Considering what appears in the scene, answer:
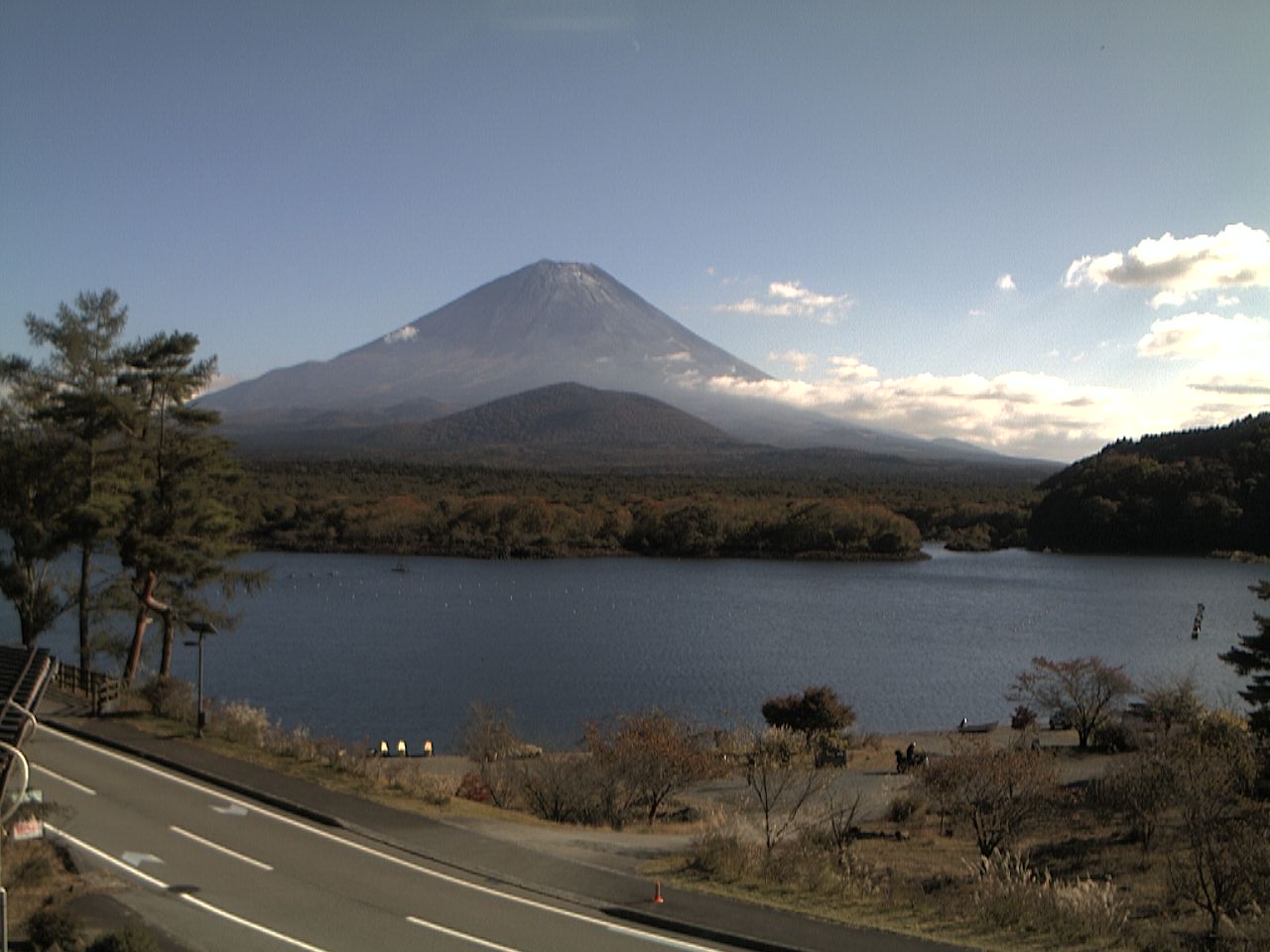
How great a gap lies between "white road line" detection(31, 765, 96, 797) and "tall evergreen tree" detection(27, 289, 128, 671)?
5.71 metres

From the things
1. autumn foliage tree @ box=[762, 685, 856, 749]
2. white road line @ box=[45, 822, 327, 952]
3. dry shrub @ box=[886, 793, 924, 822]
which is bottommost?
autumn foliage tree @ box=[762, 685, 856, 749]

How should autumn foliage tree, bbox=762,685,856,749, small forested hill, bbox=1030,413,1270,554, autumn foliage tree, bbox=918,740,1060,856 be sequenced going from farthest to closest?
small forested hill, bbox=1030,413,1270,554, autumn foliage tree, bbox=762,685,856,749, autumn foliage tree, bbox=918,740,1060,856

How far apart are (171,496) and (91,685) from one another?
149 inches

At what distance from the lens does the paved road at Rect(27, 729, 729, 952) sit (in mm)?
7375

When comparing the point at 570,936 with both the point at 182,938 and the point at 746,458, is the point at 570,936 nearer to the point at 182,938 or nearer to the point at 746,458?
the point at 182,938

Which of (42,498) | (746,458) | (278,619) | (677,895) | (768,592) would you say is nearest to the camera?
(677,895)

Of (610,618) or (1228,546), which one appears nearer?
(610,618)

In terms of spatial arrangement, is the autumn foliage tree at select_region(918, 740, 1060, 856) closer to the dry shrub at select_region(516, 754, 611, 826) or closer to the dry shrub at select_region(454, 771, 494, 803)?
the dry shrub at select_region(516, 754, 611, 826)

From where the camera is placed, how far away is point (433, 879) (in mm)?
8719

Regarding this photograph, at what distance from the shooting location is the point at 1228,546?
2751 inches

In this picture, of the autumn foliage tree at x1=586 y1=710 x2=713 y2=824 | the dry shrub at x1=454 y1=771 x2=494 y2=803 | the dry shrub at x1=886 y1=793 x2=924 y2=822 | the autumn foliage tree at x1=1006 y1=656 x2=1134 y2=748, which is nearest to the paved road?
the dry shrub at x1=454 y1=771 x2=494 y2=803

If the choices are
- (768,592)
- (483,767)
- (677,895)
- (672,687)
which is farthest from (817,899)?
(768,592)

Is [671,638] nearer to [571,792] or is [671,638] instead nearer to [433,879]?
[571,792]

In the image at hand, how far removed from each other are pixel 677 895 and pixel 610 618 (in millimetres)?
35468
